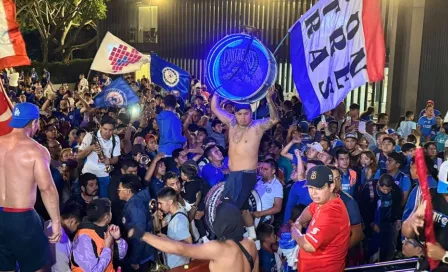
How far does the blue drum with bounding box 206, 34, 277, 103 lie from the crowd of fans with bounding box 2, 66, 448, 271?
100 centimetres

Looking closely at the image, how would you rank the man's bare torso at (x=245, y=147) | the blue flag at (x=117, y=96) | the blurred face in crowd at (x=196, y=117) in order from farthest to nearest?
1. the blurred face in crowd at (x=196, y=117)
2. the blue flag at (x=117, y=96)
3. the man's bare torso at (x=245, y=147)

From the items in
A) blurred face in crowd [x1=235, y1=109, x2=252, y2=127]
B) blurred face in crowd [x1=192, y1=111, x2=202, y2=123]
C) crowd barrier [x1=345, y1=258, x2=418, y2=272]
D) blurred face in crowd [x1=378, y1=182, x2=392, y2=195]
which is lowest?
crowd barrier [x1=345, y1=258, x2=418, y2=272]

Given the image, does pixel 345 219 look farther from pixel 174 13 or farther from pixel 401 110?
pixel 174 13

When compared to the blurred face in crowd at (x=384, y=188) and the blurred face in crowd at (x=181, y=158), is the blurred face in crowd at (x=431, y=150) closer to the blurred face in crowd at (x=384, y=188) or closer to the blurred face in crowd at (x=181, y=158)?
the blurred face in crowd at (x=384, y=188)

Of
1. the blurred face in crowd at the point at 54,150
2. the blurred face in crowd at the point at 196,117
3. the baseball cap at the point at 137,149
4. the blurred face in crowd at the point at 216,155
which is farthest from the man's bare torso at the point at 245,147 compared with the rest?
the blurred face in crowd at the point at 196,117

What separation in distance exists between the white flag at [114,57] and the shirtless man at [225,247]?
7.81m

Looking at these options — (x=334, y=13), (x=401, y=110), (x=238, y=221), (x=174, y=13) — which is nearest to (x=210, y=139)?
(x=334, y=13)

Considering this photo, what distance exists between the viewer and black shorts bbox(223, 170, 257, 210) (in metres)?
6.24

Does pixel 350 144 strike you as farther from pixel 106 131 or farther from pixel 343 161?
pixel 106 131

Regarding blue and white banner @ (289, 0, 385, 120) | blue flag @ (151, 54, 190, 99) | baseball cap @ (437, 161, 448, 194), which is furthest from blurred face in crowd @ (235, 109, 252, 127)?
blue flag @ (151, 54, 190, 99)

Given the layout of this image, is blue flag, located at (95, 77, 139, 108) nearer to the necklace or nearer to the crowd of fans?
the crowd of fans

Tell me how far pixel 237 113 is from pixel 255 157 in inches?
23.7

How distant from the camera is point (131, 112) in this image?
34.0 feet

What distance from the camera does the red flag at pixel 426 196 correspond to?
3.48m
